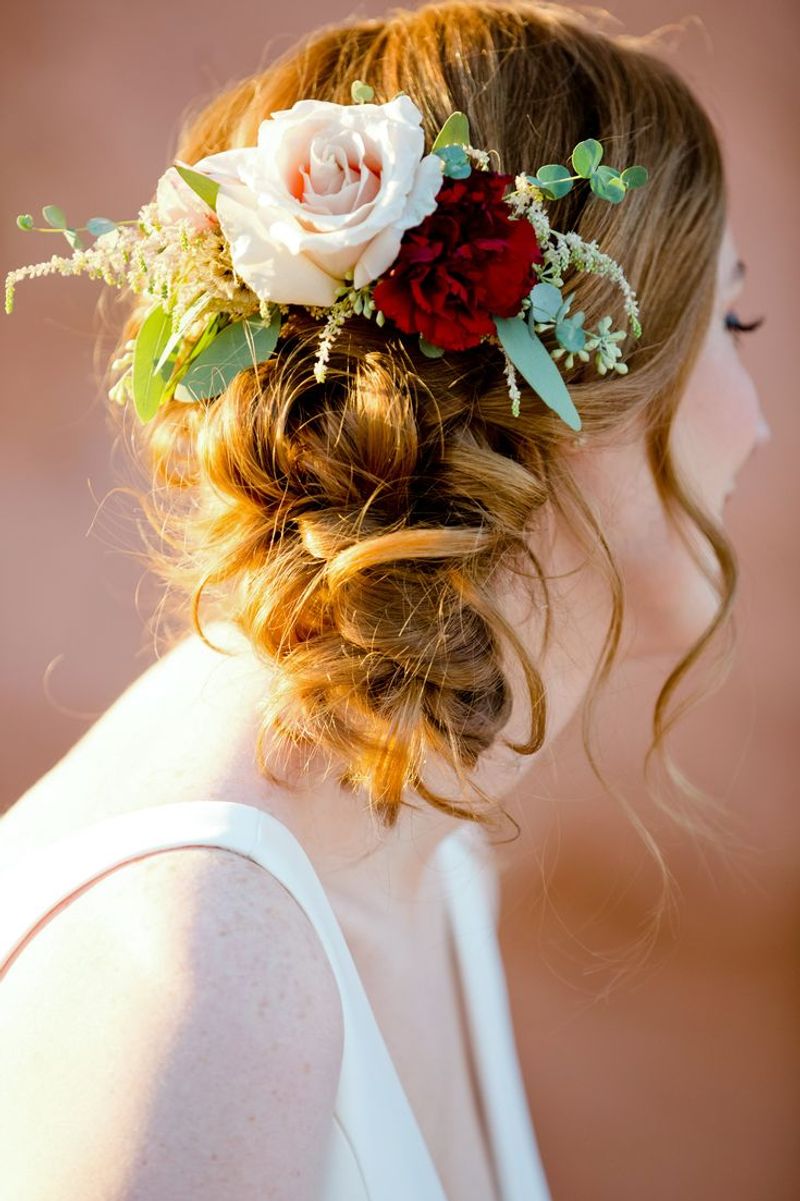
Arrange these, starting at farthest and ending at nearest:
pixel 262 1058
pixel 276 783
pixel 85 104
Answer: pixel 85 104
pixel 276 783
pixel 262 1058

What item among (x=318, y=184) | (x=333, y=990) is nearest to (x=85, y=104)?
(x=318, y=184)

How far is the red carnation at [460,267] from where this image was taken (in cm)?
82

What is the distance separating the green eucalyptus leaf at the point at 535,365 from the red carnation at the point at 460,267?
2cm

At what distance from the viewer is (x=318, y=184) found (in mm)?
824

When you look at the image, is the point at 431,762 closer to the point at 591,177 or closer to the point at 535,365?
the point at 535,365

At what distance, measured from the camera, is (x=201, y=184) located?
0.84 m

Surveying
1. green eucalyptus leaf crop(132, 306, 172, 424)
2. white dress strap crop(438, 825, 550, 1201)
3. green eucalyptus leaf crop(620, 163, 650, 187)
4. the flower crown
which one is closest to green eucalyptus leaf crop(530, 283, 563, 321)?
the flower crown

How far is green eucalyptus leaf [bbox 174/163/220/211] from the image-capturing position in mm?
837

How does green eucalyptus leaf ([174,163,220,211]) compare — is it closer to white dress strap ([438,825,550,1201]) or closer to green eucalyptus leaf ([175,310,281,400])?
green eucalyptus leaf ([175,310,281,400])

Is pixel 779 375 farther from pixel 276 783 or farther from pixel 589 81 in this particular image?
pixel 276 783

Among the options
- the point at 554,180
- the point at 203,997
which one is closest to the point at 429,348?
the point at 554,180

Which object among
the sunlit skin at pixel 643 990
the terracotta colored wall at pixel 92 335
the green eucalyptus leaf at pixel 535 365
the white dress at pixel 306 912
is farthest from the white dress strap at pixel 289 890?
the terracotta colored wall at pixel 92 335

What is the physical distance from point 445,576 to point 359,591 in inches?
3.1

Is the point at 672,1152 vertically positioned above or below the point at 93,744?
below
